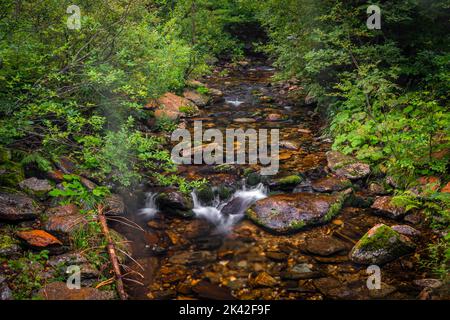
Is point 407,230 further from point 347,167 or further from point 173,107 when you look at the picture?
point 173,107

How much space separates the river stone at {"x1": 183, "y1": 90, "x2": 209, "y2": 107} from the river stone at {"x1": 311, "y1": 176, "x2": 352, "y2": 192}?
7.21 meters

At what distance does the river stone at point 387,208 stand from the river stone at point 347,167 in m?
0.95

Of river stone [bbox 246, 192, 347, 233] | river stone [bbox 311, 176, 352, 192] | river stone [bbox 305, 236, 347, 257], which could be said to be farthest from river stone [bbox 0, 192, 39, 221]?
river stone [bbox 311, 176, 352, 192]

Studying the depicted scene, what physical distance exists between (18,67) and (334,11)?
8.01 metres

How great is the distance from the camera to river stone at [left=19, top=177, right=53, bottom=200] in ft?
19.5

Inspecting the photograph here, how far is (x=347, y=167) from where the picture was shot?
27.7 feet

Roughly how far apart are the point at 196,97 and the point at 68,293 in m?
10.8

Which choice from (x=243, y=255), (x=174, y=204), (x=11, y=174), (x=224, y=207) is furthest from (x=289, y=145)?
(x=11, y=174)

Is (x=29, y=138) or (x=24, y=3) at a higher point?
(x=24, y=3)

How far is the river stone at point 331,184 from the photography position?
7.82 metres

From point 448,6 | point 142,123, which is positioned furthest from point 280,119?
point 448,6

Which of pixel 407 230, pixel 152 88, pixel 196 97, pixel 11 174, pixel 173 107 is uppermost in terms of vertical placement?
pixel 152 88

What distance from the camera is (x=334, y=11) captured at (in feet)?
32.4
